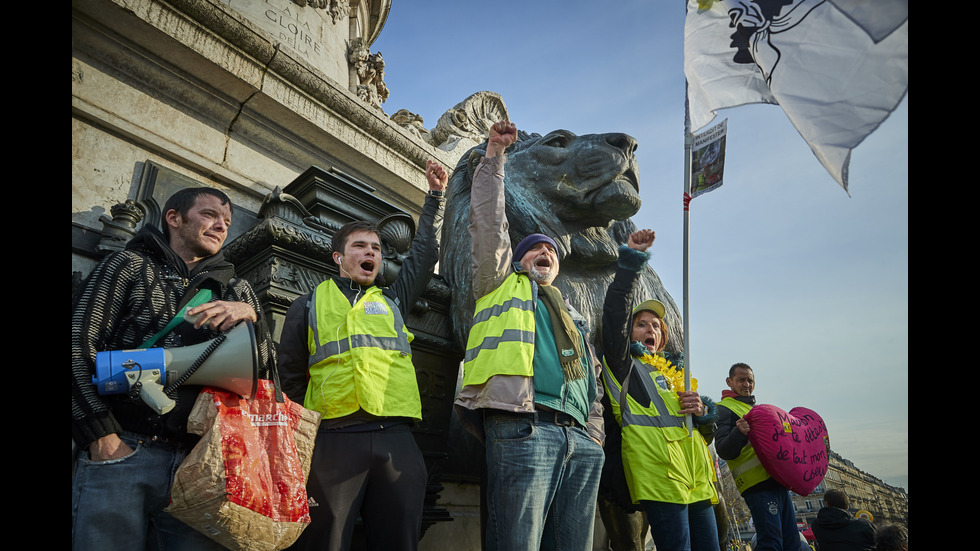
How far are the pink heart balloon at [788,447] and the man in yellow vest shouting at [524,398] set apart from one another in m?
1.49

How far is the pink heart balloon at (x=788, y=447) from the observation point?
398 centimetres

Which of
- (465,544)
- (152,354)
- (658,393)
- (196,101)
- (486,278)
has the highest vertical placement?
(196,101)

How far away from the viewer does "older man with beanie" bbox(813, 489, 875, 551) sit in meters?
5.03

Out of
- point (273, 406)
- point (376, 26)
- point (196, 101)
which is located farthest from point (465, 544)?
point (376, 26)

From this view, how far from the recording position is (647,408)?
3385 mm

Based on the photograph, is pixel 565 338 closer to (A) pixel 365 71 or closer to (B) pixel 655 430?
(B) pixel 655 430

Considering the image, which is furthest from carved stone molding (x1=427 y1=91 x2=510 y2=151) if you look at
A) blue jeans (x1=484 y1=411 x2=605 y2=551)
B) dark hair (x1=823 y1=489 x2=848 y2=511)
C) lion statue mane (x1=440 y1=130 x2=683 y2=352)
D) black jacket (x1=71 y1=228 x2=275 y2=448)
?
black jacket (x1=71 y1=228 x2=275 y2=448)

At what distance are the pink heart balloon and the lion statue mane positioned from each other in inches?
41.4

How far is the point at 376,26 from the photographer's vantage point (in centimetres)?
919

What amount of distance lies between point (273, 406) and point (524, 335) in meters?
1.06

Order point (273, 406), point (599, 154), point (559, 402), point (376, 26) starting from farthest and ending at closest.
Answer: point (376, 26), point (599, 154), point (559, 402), point (273, 406)

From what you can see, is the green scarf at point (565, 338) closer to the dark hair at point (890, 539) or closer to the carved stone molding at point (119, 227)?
the carved stone molding at point (119, 227)

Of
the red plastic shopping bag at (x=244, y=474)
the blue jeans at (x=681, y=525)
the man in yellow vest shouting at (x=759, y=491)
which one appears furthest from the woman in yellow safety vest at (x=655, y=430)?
the red plastic shopping bag at (x=244, y=474)

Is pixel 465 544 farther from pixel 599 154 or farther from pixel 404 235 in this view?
pixel 599 154
